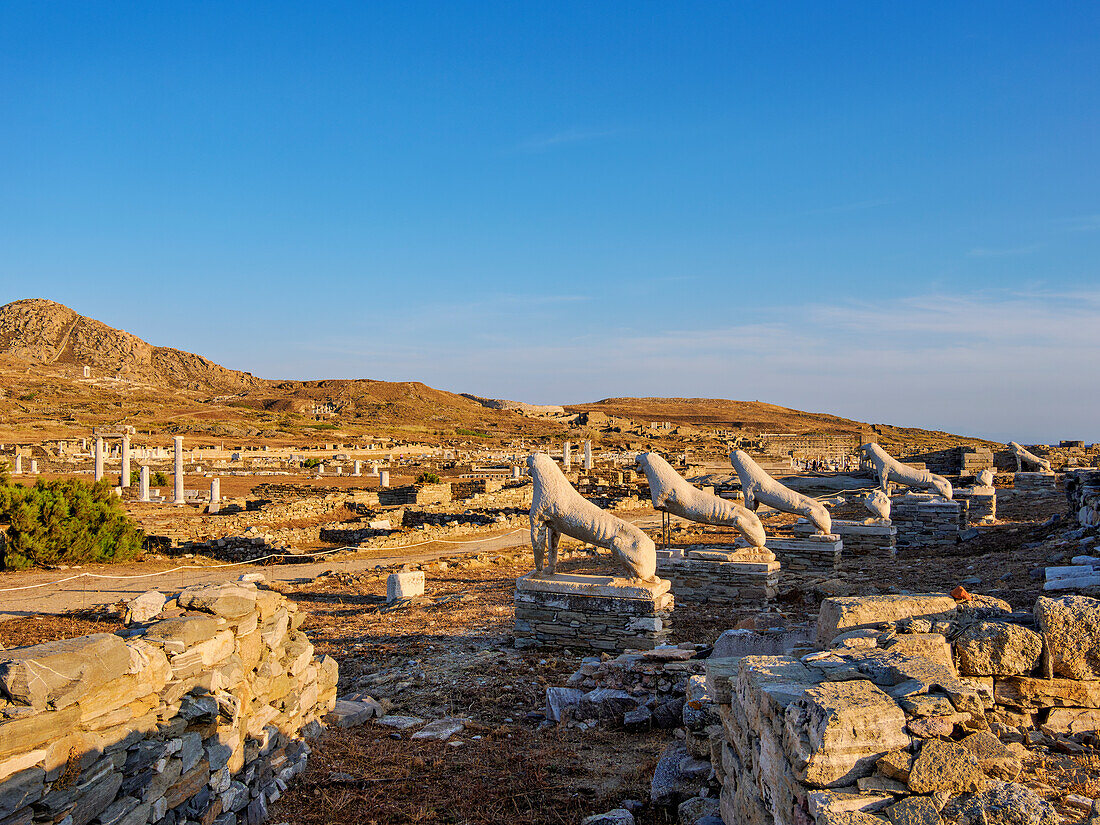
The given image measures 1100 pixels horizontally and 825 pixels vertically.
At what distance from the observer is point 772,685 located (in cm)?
344

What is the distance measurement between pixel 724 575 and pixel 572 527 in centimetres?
348

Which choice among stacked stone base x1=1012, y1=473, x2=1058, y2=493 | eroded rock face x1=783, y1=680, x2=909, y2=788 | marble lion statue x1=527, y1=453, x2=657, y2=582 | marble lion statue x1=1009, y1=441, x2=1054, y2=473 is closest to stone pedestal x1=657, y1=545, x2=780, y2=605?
marble lion statue x1=527, y1=453, x2=657, y2=582

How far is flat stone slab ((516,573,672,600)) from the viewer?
8.65 metres

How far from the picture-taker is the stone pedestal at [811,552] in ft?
42.8

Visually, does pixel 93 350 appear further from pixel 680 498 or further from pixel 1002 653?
pixel 1002 653

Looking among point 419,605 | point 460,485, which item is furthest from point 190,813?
point 460,485

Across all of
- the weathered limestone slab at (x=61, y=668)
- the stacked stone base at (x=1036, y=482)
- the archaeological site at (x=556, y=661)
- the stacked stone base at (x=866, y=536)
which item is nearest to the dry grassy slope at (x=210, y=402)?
the archaeological site at (x=556, y=661)

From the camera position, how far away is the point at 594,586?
29.0 ft

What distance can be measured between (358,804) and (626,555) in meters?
4.59

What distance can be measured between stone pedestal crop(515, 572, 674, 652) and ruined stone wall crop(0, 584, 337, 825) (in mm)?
3494

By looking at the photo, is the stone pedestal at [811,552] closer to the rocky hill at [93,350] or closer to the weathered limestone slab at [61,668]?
the weathered limestone slab at [61,668]

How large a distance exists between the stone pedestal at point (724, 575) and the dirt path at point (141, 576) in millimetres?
7250

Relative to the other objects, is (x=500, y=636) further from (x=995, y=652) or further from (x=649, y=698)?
(x=995, y=652)

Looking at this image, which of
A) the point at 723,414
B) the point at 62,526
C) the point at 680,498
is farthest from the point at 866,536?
the point at 723,414
